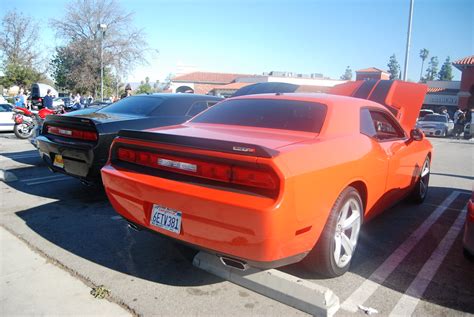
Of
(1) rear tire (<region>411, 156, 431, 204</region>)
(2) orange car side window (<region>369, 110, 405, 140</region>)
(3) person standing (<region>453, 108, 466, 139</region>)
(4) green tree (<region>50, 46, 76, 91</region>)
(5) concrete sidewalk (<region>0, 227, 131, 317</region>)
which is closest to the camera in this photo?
(5) concrete sidewalk (<region>0, 227, 131, 317</region>)

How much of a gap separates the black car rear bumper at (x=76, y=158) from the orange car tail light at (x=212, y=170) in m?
1.78

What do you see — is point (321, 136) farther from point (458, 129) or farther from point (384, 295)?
point (458, 129)

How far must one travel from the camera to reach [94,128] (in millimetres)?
4547

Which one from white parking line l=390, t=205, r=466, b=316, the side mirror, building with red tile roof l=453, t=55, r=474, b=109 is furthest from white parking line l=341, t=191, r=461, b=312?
building with red tile roof l=453, t=55, r=474, b=109

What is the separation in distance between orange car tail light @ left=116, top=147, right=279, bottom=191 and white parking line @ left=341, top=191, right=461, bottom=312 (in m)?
1.13

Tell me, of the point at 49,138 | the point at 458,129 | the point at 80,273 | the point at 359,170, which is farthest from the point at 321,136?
the point at 458,129

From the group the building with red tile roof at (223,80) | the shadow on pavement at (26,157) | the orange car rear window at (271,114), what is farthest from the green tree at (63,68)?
the orange car rear window at (271,114)

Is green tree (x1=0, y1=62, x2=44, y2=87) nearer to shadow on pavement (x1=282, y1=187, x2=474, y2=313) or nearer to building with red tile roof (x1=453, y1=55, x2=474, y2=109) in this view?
shadow on pavement (x1=282, y1=187, x2=474, y2=313)

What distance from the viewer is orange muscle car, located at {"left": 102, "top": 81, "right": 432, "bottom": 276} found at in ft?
7.57

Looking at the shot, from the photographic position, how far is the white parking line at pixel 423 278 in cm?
261

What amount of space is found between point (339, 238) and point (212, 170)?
1245 mm

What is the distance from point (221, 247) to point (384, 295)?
4.43 ft

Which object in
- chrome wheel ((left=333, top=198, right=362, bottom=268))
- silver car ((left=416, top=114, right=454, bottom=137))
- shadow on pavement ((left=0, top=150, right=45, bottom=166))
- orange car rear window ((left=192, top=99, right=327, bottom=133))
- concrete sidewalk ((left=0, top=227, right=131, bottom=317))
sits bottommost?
silver car ((left=416, top=114, right=454, bottom=137))

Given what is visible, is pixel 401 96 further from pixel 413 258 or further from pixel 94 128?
pixel 94 128
